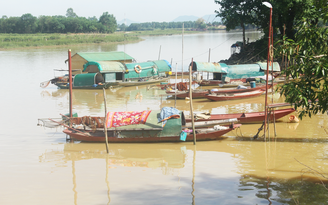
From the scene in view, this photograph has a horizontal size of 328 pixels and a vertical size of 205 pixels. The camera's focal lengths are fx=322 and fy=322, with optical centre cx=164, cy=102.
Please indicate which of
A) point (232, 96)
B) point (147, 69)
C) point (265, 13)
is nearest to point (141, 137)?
point (232, 96)

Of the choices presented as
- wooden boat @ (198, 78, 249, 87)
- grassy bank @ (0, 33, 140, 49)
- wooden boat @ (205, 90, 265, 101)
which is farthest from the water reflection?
grassy bank @ (0, 33, 140, 49)

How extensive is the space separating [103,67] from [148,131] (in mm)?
14163

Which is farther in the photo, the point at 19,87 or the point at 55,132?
the point at 19,87

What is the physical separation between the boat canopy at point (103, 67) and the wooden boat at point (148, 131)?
1269cm

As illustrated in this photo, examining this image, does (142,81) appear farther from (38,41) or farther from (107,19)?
(107,19)

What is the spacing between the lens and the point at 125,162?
11883 mm

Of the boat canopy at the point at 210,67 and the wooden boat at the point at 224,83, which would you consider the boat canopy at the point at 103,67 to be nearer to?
the boat canopy at the point at 210,67

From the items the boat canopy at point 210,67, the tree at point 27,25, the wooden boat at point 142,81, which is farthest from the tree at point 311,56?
the tree at point 27,25

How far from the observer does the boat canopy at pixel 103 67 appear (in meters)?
26.1

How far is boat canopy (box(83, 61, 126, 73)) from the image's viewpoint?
26075 millimetres

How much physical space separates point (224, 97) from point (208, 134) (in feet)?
26.7

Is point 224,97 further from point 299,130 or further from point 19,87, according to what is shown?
point 19,87

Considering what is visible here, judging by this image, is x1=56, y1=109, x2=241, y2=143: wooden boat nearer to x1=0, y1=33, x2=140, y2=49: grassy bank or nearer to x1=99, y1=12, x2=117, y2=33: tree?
x1=0, y1=33, x2=140, y2=49: grassy bank

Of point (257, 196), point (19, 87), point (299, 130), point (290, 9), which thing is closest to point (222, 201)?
point (257, 196)
